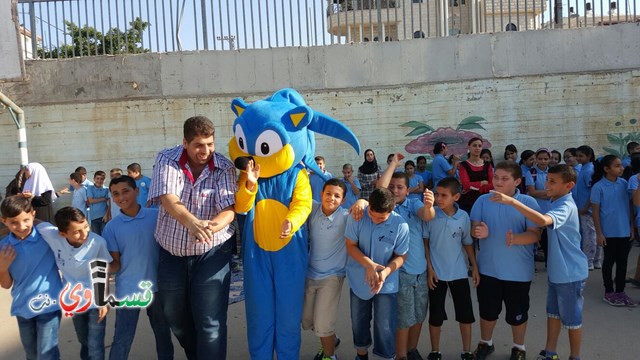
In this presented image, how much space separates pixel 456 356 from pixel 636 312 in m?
1.99

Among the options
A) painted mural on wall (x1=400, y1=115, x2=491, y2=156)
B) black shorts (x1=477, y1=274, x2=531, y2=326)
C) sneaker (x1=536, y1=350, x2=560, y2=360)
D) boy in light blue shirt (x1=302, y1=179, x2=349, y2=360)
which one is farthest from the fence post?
sneaker (x1=536, y1=350, x2=560, y2=360)

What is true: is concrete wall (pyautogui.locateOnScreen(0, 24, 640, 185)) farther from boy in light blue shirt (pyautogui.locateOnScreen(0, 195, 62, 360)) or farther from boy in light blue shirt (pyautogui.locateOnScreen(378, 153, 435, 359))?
boy in light blue shirt (pyautogui.locateOnScreen(0, 195, 62, 360))

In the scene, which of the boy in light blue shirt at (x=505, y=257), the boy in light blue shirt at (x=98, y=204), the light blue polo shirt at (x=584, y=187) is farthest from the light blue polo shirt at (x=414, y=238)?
the boy in light blue shirt at (x=98, y=204)

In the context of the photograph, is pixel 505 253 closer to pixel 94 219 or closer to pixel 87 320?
pixel 87 320

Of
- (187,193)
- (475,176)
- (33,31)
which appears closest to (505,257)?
(187,193)

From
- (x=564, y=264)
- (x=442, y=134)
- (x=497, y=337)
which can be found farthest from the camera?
(x=442, y=134)

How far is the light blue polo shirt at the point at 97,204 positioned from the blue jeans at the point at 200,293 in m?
5.03

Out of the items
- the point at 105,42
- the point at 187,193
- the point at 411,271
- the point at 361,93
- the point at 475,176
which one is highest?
the point at 105,42

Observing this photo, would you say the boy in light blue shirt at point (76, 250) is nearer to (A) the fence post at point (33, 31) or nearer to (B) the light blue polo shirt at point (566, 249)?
(B) the light blue polo shirt at point (566, 249)

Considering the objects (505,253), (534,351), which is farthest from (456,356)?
(505,253)

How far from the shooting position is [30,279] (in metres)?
3.23

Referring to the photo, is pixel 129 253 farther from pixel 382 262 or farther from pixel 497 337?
pixel 497 337

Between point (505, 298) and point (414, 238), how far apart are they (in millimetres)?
770

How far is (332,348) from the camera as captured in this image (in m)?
3.79
